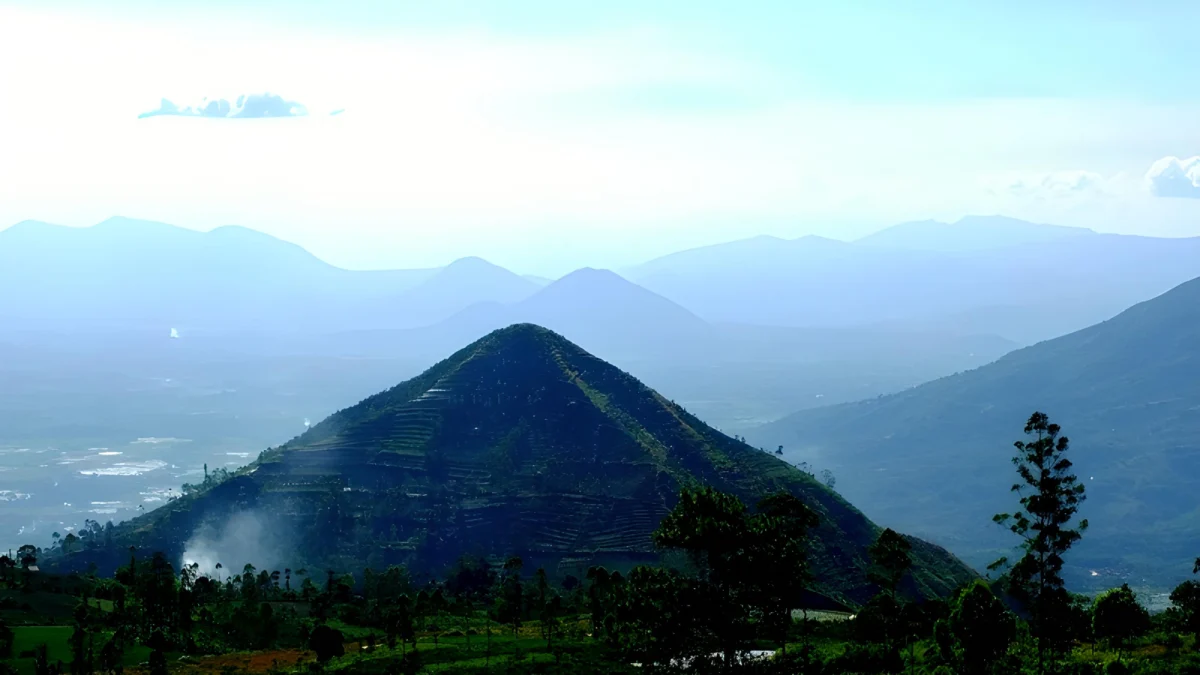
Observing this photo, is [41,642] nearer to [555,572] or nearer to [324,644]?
[324,644]

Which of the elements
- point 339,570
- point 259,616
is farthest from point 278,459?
point 259,616

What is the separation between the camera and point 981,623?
4834cm

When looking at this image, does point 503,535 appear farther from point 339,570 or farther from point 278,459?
point 278,459

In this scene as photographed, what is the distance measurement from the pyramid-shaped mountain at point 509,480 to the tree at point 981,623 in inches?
3402

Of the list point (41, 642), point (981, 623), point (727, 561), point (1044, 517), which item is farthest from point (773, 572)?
point (41, 642)

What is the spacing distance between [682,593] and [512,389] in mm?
147081

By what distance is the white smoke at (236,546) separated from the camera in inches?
6068

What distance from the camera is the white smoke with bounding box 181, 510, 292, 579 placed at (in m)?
154

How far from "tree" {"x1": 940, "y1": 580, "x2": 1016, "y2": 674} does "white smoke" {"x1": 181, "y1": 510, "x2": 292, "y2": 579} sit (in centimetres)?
12205

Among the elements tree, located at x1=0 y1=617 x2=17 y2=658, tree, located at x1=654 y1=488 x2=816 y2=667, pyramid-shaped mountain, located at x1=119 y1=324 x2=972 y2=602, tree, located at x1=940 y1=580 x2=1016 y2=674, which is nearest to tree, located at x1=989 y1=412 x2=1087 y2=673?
tree, located at x1=940 y1=580 x2=1016 y2=674

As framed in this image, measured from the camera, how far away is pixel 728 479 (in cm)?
16312

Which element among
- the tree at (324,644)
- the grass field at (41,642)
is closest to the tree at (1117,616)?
the tree at (324,644)

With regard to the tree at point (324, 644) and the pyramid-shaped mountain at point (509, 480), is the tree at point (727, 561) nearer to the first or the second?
the tree at point (324, 644)

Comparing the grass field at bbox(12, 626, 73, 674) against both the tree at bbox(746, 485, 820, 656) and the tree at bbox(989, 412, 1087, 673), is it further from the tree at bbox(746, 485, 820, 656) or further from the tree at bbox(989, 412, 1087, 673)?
the tree at bbox(989, 412, 1087, 673)
